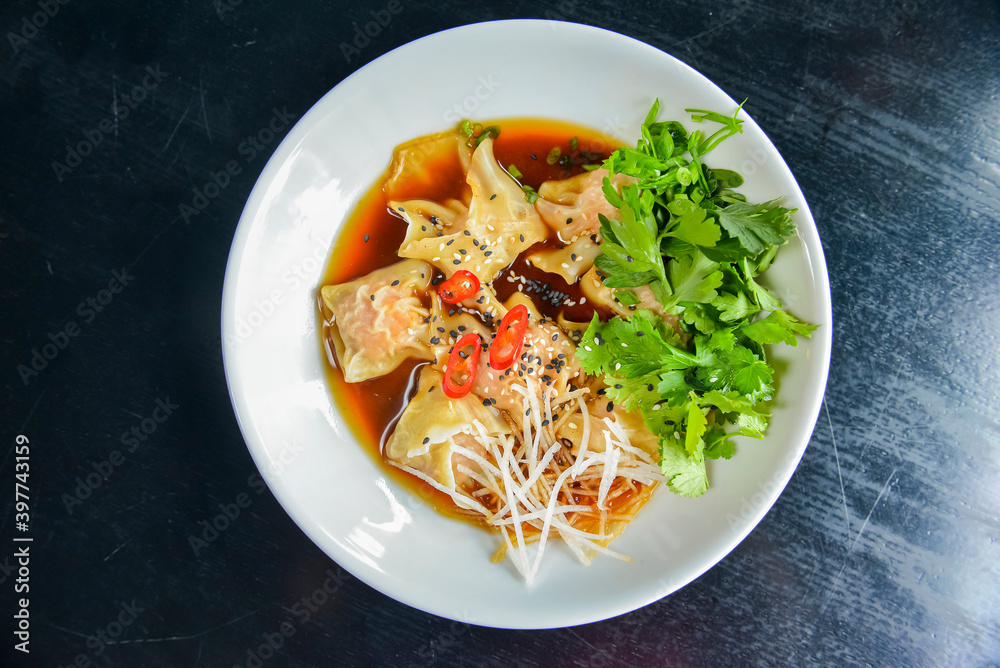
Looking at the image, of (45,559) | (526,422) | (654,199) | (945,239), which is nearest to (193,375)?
(45,559)

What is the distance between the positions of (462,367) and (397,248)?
63 centimetres

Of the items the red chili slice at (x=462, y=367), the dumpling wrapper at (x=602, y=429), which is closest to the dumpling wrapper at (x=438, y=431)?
the red chili slice at (x=462, y=367)

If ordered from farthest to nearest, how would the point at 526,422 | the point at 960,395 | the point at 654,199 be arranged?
the point at 960,395 → the point at 526,422 → the point at 654,199

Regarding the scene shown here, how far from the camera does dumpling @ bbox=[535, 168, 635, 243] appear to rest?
2.62m

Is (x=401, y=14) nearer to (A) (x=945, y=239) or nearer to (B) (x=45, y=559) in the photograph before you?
(A) (x=945, y=239)

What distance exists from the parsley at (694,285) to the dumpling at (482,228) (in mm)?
472

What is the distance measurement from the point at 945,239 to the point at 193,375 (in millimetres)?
3460

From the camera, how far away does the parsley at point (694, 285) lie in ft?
7.25

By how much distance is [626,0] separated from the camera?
2709 millimetres
